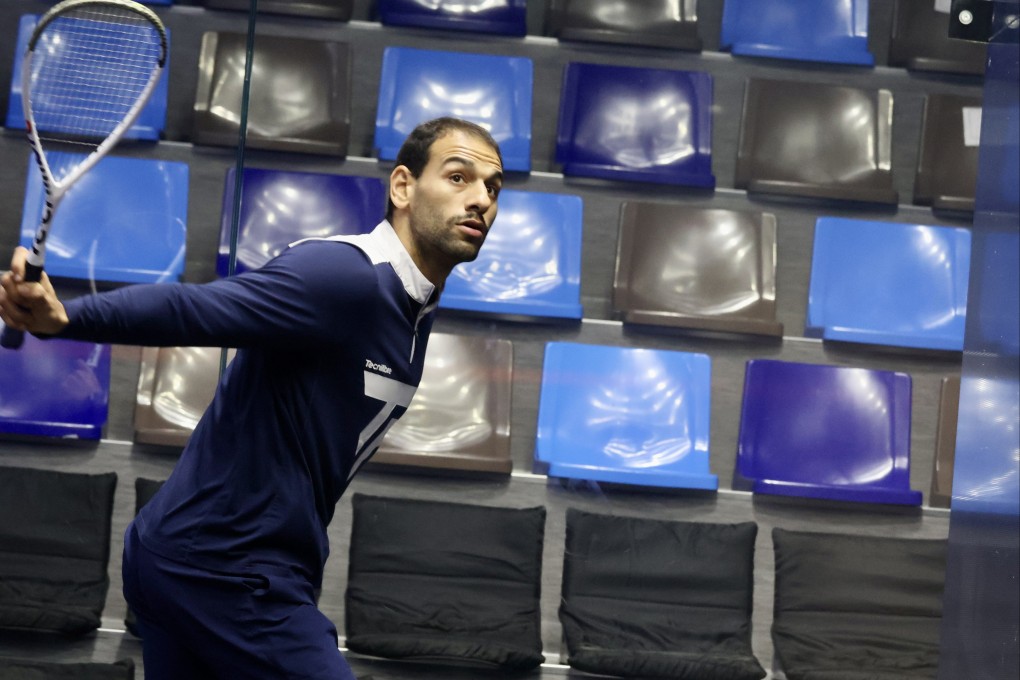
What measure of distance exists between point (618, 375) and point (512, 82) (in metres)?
0.90

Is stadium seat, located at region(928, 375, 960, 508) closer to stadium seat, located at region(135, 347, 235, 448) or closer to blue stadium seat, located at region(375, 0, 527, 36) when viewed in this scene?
blue stadium seat, located at region(375, 0, 527, 36)

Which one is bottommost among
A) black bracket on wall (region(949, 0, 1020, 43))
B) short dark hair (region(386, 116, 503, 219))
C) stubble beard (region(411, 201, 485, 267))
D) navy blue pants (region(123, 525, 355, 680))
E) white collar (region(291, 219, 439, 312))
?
navy blue pants (region(123, 525, 355, 680))

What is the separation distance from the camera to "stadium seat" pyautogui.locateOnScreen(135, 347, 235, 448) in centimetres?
264

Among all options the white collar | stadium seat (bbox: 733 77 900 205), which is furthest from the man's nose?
stadium seat (bbox: 733 77 900 205)

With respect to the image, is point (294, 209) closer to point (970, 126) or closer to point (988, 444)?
point (970, 126)

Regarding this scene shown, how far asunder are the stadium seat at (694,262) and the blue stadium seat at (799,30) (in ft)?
1.71

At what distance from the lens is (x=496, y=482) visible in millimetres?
2775

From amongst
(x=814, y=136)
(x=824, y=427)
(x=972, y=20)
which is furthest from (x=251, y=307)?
(x=814, y=136)

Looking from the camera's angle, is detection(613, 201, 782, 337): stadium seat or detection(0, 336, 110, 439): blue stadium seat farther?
A: detection(613, 201, 782, 337): stadium seat

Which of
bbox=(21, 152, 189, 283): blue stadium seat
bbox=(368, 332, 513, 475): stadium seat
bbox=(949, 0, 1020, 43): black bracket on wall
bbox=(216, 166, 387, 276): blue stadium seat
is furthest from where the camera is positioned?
bbox=(216, 166, 387, 276): blue stadium seat

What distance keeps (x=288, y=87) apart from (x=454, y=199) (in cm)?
171

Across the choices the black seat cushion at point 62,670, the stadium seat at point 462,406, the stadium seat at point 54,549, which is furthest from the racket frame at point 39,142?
the stadium seat at point 462,406

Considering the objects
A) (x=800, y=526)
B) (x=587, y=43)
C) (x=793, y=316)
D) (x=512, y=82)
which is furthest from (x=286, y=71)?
(x=800, y=526)

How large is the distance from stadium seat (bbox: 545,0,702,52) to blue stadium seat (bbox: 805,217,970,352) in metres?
0.67
